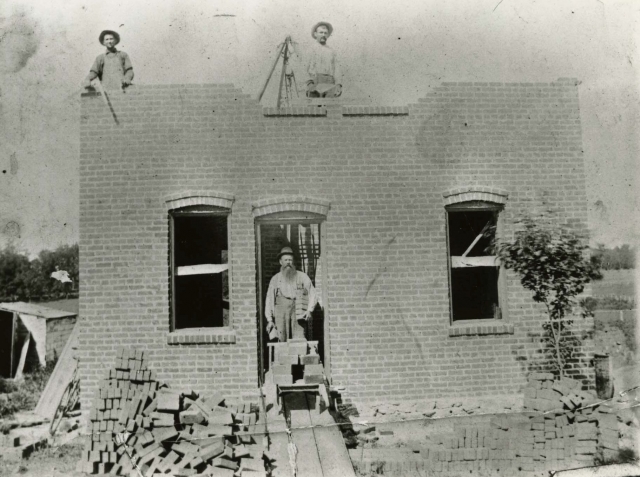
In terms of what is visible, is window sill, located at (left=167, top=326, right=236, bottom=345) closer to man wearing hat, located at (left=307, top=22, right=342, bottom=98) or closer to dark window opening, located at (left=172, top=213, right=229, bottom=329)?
dark window opening, located at (left=172, top=213, right=229, bottom=329)

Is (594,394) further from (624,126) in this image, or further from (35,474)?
(35,474)

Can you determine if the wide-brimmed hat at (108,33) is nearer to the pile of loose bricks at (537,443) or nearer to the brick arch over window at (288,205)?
the brick arch over window at (288,205)

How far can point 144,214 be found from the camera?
7.09 m

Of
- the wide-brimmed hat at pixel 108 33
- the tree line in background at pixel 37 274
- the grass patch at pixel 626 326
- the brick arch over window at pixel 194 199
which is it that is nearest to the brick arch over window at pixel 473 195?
the grass patch at pixel 626 326

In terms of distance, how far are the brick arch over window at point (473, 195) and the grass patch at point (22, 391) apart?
6.38 m

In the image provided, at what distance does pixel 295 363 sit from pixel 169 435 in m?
1.76

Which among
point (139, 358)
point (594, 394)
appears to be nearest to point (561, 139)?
point (594, 394)

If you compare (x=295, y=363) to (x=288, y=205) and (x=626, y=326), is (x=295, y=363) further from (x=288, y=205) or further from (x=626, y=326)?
(x=626, y=326)

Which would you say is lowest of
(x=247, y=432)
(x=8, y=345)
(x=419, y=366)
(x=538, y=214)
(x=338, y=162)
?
(x=247, y=432)

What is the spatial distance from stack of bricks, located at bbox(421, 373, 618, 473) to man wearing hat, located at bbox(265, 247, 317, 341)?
2.58 meters

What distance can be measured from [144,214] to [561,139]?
6330 millimetres

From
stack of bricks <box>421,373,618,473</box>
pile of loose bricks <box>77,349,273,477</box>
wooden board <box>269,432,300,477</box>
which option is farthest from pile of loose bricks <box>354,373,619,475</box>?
pile of loose bricks <box>77,349,273,477</box>

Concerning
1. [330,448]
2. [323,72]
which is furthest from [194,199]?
[330,448]

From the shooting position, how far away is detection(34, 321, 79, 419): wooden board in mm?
6918
